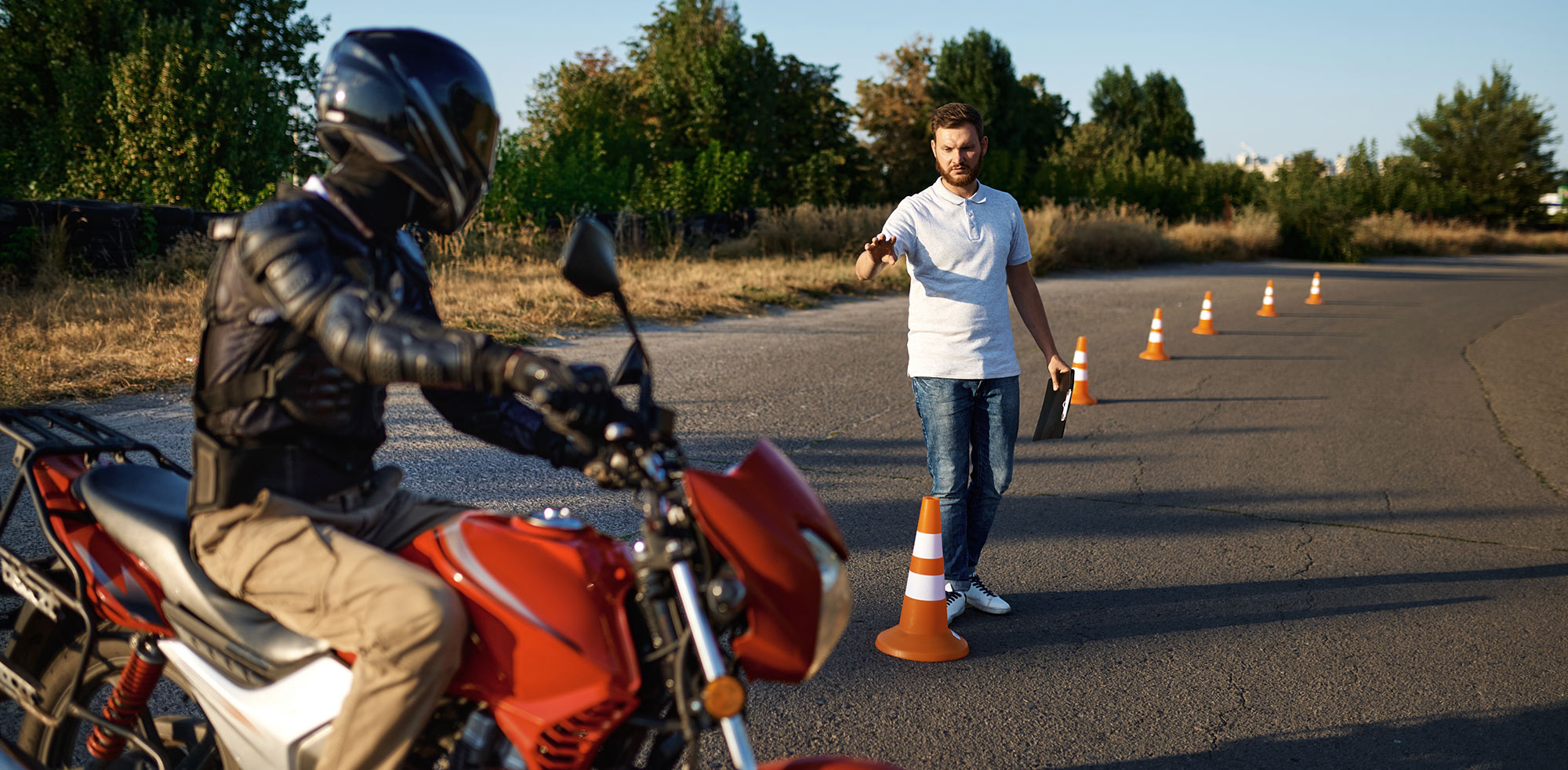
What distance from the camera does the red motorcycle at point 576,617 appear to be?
1.75 meters

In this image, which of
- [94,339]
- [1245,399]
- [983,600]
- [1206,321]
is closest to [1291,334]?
[1206,321]

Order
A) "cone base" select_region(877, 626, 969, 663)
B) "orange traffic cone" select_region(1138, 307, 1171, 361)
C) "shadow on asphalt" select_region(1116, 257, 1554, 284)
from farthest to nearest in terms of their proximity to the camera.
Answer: "shadow on asphalt" select_region(1116, 257, 1554, 284) < "orange traffic cone" select_region(1138, 307, 1171, 361) < "cone base" select_region(877, 626, 969, 663)

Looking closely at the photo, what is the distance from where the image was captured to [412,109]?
2.00 m

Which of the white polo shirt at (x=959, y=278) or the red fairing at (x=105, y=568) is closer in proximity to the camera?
the red fairing at (x=105, y=568)

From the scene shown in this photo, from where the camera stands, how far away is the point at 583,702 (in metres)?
1.78

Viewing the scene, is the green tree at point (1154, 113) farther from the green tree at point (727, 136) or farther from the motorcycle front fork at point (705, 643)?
the motorcycle front fork at point (705, 643)

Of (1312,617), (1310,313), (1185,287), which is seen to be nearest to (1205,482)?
(1312,617)

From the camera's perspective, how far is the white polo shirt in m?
4.20

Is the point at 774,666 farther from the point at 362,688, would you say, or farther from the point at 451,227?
the point at 451,227

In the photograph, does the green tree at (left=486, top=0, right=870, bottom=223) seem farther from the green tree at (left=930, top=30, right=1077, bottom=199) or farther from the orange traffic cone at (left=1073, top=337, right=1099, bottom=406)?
the orange traffic cone at (left=1073, top=337, right=1099, bottom=406)

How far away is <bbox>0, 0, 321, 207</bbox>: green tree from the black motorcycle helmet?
55.6ft

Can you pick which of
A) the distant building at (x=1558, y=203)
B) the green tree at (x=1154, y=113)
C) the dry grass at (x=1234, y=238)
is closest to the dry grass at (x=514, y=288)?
the dry grass at (x=1234, y=238)

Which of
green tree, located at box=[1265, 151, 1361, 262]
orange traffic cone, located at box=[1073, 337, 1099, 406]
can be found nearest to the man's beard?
orange traffic cone, located at box=[1073, 337, 1099, 406]

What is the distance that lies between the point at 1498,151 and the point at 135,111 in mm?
57547
